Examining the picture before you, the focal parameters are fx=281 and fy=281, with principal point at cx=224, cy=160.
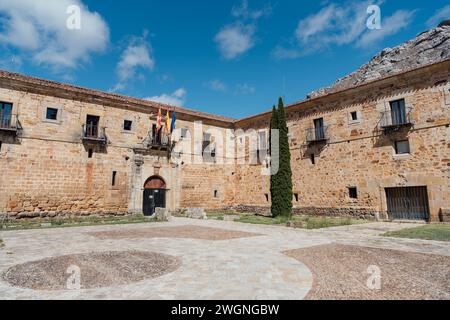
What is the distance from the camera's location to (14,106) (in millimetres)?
13680

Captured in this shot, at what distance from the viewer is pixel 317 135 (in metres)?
16.8

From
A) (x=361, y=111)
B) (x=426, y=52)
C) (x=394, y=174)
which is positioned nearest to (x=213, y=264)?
Result: (x=394, y=174)

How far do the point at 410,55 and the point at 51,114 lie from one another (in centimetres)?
4438

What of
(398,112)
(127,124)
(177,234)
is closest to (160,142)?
(127,124)

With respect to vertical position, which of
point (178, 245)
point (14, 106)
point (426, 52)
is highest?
point (426, 52)

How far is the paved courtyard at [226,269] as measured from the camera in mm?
3408

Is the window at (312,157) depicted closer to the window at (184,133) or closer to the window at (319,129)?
the window at (319,129)

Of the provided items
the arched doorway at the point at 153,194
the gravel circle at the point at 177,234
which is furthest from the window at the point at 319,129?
the arched doorway at the point at 153,194

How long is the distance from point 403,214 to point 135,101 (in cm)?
1604

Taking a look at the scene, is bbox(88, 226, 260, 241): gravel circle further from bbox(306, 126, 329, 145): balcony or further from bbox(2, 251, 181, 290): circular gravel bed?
bbox(306, 126, 329, 145): balcony

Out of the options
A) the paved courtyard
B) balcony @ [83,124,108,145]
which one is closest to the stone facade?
balcony @ [83,124,108,145]

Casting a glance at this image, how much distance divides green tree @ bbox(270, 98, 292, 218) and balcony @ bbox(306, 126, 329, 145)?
2.06m
